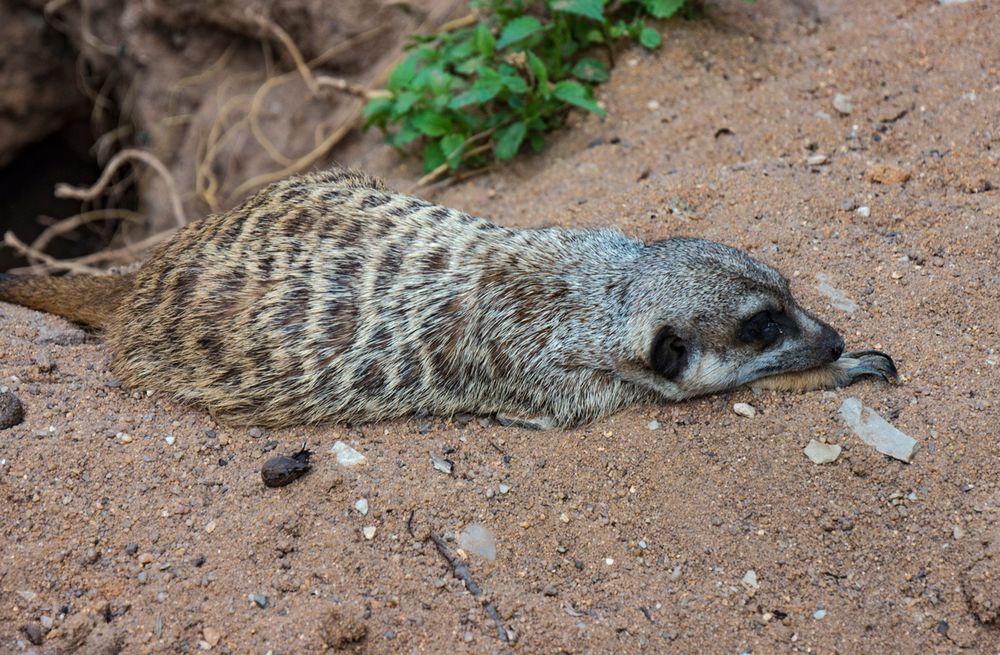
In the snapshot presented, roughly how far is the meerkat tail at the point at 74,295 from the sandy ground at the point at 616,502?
97 mm

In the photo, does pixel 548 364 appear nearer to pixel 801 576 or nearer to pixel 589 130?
pixel 801 576

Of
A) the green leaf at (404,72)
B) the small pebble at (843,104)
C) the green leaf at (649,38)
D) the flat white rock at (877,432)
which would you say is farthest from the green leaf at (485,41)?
the flat white rock at (877,432)

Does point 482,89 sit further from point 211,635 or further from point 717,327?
point 211,635

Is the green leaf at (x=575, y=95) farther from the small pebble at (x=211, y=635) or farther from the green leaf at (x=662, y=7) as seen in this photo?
the small pebble at (x=211, y=635)

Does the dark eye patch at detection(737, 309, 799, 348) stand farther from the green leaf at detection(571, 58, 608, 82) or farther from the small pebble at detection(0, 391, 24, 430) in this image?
the small pebble at detection(0, 391, 24, 430)

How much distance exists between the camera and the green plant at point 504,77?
473cm

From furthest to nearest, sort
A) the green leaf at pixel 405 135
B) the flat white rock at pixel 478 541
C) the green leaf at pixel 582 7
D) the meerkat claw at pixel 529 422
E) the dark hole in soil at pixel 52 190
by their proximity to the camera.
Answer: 1. the dark hole in soil at pixel 52 190
2. the green leaf at pixel 405 135
3. the green leaf at pixel 582 7
4. the meerkat claw at pixel 529 422
5. the flat white rock at pixel 478 541

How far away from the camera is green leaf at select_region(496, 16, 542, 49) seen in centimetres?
458

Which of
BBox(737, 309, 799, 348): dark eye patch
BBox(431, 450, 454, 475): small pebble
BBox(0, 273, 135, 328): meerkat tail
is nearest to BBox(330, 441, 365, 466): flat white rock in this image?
BBox(431, 450, 454, 475): small pebble

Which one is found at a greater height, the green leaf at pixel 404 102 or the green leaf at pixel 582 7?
the green leaf at pixel 582 7

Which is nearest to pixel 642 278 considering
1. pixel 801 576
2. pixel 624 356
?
pixel 624 356

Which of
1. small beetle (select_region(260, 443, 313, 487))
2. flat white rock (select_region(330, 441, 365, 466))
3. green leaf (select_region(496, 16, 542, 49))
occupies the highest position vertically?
green leaf (select_region(496, 16, 542, 49))

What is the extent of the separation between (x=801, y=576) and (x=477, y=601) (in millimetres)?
1002

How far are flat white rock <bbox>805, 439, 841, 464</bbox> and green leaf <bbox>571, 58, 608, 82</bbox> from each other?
269 centimetres
